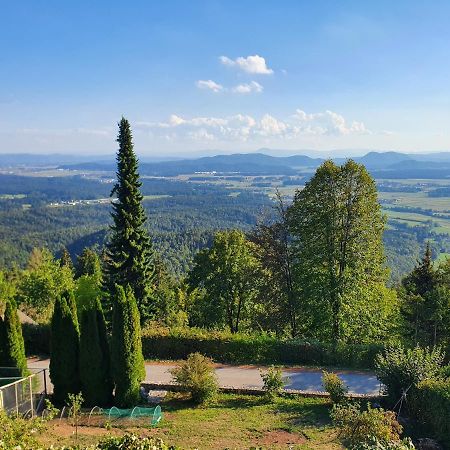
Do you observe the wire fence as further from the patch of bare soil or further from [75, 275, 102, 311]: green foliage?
[75, 275, 102, 311]: green foliage

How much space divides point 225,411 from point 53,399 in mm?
6213

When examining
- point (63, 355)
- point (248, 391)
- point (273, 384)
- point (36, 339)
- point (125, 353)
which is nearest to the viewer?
point (125, 353)

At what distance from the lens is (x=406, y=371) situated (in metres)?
14.9

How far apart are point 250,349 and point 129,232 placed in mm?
11068

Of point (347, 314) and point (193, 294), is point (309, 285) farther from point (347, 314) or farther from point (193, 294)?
point (193, 294)

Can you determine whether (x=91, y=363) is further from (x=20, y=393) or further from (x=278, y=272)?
(x=278, y=272)

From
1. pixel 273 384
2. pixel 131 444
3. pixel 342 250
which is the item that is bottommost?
pixel 273 384

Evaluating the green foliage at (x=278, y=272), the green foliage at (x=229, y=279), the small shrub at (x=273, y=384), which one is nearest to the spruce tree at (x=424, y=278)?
the green foliage at (x=278, y=272)

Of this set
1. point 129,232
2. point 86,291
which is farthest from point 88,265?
point 129,232

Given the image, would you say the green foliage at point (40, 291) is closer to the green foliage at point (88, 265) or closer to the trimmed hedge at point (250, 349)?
the green foliage at point (88, 265)

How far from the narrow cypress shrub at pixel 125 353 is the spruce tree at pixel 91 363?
1.65 ft

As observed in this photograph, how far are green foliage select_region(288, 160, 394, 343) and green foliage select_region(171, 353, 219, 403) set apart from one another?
23.5ft

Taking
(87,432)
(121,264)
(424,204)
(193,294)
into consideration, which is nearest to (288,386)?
(87,432)

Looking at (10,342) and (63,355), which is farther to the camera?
(63,355)
